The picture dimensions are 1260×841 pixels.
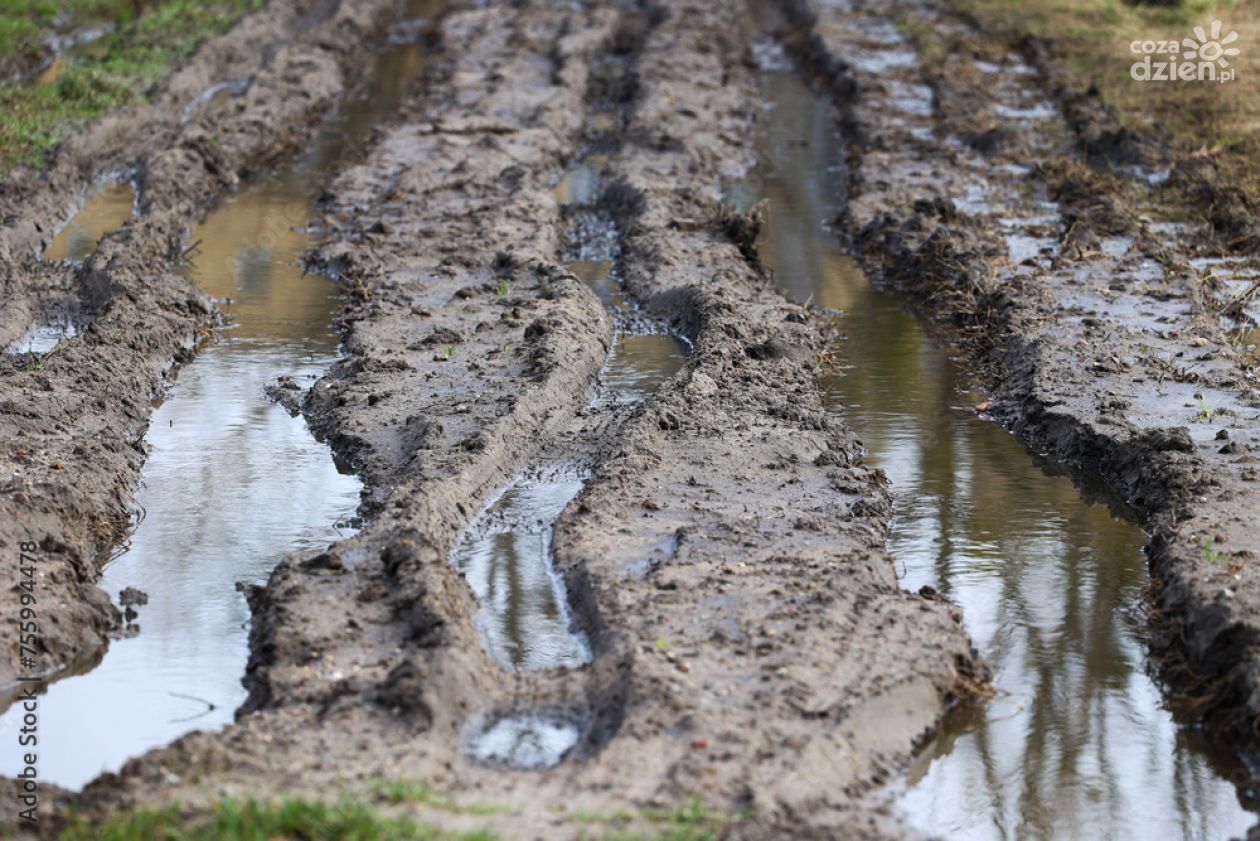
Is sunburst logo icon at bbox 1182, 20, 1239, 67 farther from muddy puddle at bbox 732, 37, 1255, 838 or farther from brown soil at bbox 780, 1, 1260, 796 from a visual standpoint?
muddy puddle at bbox 732, 37, 1255, 838

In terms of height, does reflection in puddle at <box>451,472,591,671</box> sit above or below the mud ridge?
below

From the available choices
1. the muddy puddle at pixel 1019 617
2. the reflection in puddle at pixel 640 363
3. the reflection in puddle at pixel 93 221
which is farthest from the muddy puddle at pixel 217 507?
the muddy puddle at pixel 1019 617

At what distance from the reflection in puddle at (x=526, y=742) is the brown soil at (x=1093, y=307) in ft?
9.51

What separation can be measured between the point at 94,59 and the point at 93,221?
22.4 feet

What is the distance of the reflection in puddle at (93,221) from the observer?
1382cm

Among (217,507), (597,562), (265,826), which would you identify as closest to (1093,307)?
(597,562)

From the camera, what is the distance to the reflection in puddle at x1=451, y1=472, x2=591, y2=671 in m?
7.67

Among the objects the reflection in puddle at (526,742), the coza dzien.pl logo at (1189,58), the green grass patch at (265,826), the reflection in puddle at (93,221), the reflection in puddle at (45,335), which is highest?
the coza dzien.pl logo at (1189,58)

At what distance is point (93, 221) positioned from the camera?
14.8m

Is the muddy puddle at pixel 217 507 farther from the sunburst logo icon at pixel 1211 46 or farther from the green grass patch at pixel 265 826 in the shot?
the sunburst logo icon at pixel 1211 46

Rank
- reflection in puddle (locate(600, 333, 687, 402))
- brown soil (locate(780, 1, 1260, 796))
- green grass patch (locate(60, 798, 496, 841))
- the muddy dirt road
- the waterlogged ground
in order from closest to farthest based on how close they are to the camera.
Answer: green grass patch (locate(60, 798, 496, 841)) < the muddy dirt road < the waterlogged ground < brown soil (locate(780, 1, 1260, 796)) < reflection in puddle (locate(600, 333, 687, 402))

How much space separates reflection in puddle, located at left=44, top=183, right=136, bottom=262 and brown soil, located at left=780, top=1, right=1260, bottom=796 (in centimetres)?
687

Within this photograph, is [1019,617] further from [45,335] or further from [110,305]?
[45,335]

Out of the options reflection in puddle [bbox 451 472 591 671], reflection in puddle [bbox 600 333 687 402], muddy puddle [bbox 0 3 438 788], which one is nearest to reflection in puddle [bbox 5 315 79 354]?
muddy puddle [bbox 0 3 438 788]
